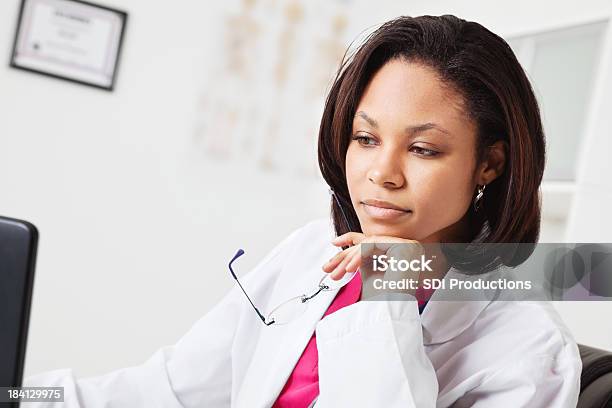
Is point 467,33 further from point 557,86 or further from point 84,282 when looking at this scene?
point 84,282

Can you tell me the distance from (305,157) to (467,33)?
207cm

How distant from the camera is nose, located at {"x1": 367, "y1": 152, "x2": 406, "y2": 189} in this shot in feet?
3.53

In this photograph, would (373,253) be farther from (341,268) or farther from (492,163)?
(492,163)

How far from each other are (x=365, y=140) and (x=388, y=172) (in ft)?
0.36

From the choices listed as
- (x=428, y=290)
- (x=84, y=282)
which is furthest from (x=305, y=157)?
(x=428, y=290)

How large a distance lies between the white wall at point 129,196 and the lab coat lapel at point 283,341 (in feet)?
5.26

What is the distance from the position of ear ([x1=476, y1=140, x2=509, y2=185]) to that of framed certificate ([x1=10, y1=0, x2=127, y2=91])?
206cm

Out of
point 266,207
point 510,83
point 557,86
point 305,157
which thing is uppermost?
point 557,86

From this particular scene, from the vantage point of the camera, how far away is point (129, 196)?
2906 mm

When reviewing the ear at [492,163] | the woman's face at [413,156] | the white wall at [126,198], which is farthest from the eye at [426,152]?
the white wall at [126,198]

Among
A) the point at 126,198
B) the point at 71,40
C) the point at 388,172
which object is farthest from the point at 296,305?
the point at 71,40

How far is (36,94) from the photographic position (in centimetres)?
278

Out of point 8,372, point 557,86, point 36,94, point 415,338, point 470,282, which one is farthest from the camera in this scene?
point 36,94

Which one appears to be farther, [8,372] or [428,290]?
[428,290]
